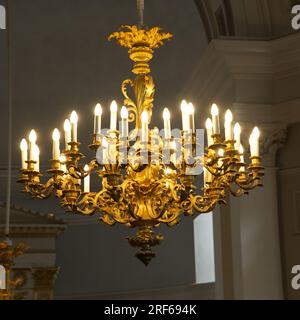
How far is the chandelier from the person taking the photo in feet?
15.5

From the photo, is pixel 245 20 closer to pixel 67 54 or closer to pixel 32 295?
pixel 67 54

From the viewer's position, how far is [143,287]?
47.4 feet

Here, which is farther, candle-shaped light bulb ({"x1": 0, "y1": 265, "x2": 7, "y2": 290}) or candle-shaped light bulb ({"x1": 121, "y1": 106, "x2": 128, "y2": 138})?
candle-shaped light bulb ({"x1": 121, "y1": 106, "x2": 128, "y2": 138})

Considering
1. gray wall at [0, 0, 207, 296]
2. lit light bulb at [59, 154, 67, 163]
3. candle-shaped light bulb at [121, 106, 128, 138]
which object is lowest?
lit light bulb at [59, 154, 67, 163]

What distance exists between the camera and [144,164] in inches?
184

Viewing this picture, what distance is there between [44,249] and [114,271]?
1371 mm

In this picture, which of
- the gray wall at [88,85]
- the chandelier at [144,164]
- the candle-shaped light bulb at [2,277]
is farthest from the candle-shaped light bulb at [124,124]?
the gray wall at [88,85]

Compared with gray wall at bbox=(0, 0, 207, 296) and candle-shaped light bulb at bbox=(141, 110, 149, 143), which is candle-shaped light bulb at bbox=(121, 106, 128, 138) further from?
gray wall at bbox=(0, 0, 207, 296)

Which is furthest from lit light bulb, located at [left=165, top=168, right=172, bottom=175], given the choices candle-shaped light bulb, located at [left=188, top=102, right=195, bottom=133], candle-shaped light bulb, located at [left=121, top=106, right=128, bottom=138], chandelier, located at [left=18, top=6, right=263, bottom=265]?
candle-shaped light bulb, located at [left=121, top=106, right=128, bottom=138]

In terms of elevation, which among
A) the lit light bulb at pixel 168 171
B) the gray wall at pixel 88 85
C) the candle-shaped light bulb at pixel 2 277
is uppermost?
the gray wall at pixel 88 85

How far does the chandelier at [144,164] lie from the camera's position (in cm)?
473

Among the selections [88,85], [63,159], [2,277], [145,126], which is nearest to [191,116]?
[145,126]

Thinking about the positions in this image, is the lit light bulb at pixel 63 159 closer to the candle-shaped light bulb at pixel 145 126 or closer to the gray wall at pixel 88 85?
the candle-shaped light bulb at pixel 145 126

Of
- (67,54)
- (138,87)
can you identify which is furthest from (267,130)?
(67,54)
